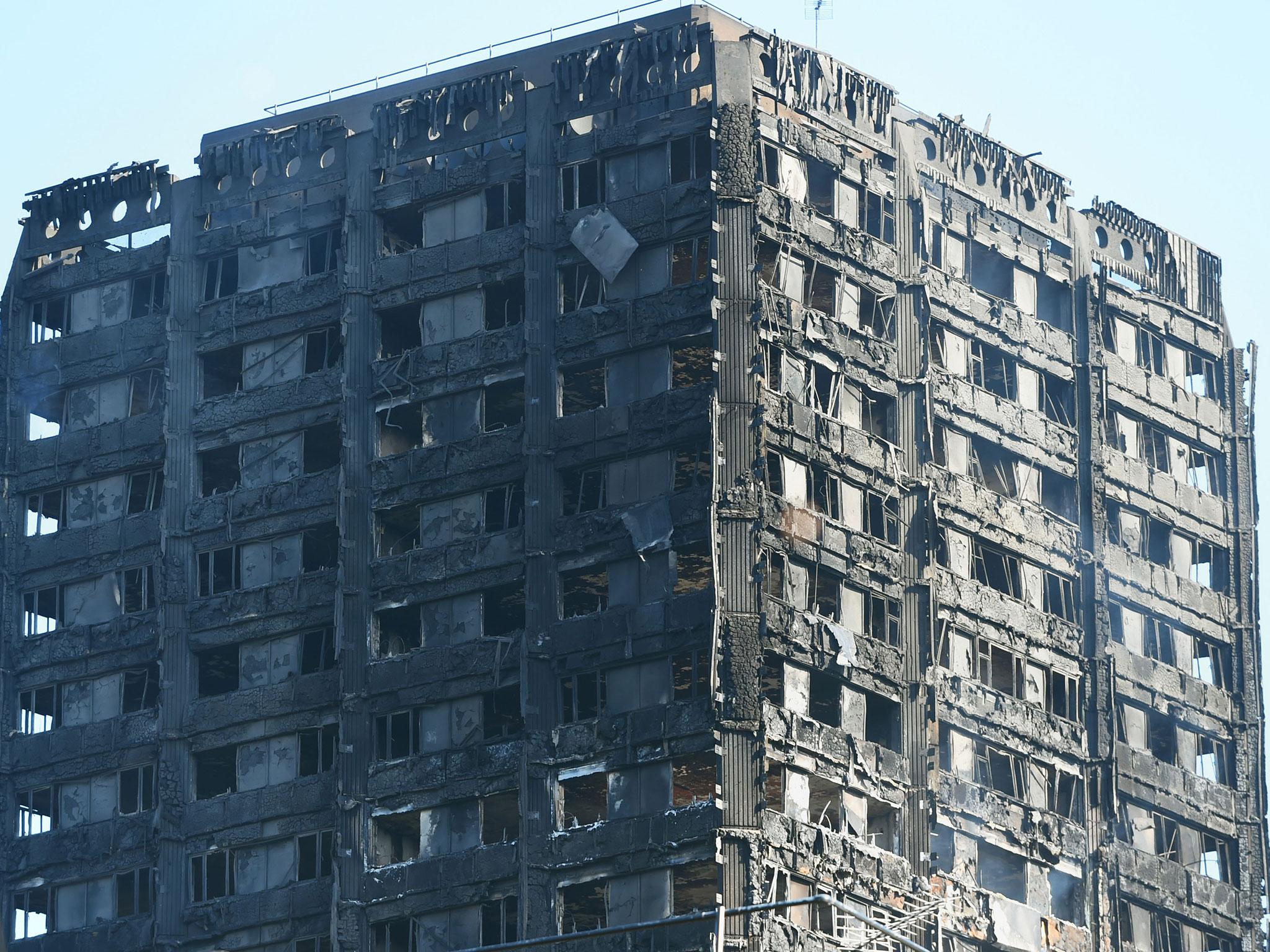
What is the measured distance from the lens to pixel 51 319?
138250 millimetres

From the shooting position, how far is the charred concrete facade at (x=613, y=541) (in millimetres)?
118250

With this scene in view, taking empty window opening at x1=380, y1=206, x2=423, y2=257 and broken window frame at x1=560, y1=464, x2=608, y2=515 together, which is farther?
empty window opening at x1=380, y1=206, x2=423, y2=257

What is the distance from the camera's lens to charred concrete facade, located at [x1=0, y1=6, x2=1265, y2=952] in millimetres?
118250

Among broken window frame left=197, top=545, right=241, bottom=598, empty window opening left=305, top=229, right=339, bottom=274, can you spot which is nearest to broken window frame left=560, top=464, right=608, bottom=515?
broken window frame left=197, top=545, right=241, bottom=598

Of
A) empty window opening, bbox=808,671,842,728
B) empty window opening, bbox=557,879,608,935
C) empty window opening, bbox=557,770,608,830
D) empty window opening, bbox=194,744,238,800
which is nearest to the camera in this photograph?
empty window opening, bbox=557,879,608,935

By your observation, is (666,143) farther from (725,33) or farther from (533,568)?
(533,568)

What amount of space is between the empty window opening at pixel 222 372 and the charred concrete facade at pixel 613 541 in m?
0.20

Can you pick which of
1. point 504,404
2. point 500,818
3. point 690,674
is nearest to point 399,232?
point 504,404

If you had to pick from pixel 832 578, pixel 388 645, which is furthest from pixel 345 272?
pixel 832 578

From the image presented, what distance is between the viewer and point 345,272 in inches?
5094

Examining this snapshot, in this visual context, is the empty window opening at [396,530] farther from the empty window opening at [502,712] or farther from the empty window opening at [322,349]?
the empty window opening at [502,712]

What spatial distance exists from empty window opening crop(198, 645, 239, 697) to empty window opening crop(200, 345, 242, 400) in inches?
400

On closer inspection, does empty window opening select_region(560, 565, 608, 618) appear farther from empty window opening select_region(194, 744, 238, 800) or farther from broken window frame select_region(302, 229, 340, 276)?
broken window frame select_region(302, 229, 340, 276)

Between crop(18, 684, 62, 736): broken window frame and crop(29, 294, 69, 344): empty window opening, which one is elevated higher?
crop(29, 294, 69, 344): empty window opening
